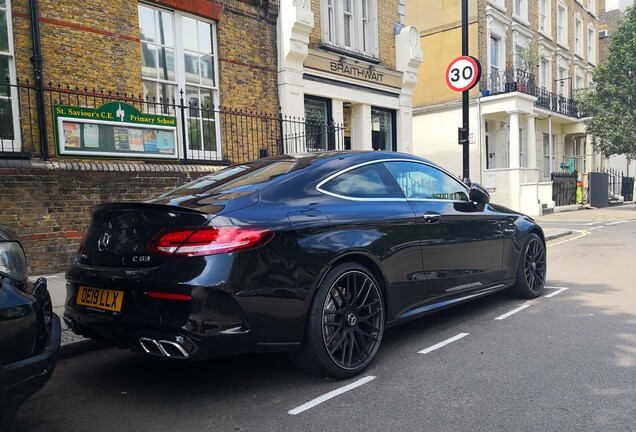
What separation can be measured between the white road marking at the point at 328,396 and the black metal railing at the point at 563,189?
2110cm

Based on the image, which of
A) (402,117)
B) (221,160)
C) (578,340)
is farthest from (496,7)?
(578,340)

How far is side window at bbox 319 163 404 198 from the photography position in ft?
Result: 12.5

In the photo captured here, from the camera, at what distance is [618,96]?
75.5 ft

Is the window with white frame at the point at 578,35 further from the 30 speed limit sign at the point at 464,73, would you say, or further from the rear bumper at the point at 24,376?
the rear bumper at the point at 24,376

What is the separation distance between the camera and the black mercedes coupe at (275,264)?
2961 millimetres

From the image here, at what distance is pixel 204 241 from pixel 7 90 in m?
6.42

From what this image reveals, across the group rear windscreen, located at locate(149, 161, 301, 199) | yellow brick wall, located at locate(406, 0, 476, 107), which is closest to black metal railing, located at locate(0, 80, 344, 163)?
rear windscreen, located at locate(149, 161, 301, 199)

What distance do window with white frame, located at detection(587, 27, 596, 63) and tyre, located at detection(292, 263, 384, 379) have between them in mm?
33871

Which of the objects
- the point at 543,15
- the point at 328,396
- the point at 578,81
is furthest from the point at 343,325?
the point at 578,81

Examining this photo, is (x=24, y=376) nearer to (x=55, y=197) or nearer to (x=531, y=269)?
(x=531, y=269)

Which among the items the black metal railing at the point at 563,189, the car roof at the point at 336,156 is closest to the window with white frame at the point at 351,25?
the car roof at the point at 336,156

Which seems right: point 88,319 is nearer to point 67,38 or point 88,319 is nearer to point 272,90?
point 67,38

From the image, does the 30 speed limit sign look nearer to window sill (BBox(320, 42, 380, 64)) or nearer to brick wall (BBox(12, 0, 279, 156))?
window sill (BBox(320, 42, 380, 64))

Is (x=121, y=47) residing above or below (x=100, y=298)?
above
